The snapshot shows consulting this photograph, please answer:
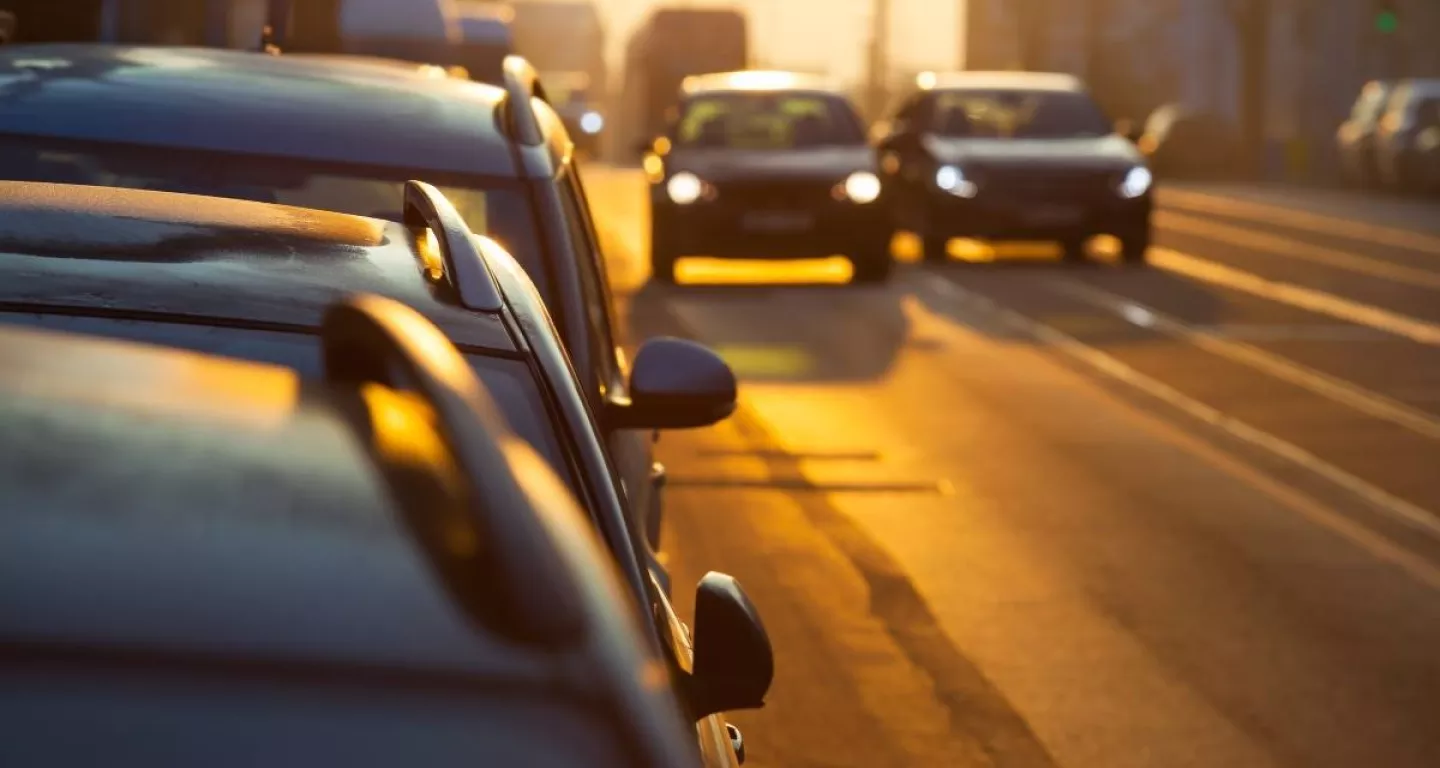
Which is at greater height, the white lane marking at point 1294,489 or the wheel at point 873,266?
the white lane marking at point 1294,489

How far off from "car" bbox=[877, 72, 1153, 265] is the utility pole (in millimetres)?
63795

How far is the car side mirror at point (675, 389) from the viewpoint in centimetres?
529

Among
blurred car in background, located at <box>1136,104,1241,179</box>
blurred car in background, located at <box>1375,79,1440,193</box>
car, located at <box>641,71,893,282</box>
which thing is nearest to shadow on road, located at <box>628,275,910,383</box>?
car, located at <box>641,71,893,282</box>

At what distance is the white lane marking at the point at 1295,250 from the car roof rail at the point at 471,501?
23.0m

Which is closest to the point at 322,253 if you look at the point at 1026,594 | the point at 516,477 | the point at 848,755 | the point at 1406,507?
the point at 516,477

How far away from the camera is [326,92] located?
589cm

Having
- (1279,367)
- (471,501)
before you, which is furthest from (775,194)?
(471,501)

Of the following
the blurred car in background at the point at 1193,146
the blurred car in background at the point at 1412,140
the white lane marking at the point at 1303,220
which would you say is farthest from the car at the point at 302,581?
the blurred car in background at the point at 1193,146

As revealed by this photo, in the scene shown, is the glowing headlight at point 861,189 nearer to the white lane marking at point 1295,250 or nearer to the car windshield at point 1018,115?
the car windshield at point 1018,115

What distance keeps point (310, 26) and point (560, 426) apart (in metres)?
21.7

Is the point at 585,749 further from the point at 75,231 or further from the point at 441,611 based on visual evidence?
the point at 75,231

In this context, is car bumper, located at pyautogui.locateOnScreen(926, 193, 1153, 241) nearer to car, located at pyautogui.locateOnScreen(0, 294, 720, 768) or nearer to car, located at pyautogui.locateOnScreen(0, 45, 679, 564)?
car, located at pyautogui.locateOnScreen(0, 45, 679, 564)

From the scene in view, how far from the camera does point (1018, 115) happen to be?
1097 inches

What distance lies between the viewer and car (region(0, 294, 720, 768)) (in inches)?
87.2
